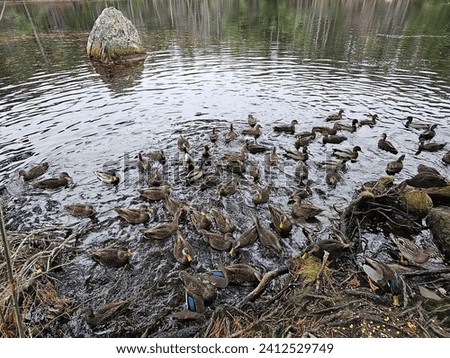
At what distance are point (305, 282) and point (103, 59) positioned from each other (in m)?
24.3

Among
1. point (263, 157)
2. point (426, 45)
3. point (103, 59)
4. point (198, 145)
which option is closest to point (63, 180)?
point (198, 145)

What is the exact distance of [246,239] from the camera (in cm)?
761

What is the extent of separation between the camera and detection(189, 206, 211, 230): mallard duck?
26.5 feet

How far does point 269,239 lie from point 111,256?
363 cm

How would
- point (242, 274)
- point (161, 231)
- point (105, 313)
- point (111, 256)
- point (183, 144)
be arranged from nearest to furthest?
point (105, 313), point (242, 274), point (111, 256), point (161, 231), point (183, 144)

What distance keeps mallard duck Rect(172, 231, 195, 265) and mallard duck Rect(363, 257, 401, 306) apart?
12.2 feet

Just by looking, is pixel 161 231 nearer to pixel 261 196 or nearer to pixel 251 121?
pixel 261 196

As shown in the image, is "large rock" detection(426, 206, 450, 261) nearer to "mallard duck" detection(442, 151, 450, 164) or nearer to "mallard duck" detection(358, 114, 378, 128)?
"mallard duck" detection(442, 151, 450, 164)

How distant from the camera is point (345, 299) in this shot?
564 cm

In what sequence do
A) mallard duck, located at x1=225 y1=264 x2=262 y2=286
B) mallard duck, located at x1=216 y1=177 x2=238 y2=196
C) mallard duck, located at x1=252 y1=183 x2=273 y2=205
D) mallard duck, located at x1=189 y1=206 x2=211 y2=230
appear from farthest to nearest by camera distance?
1. mallard duck, located at x1=216 y1=177 x2=238 y2=196
2. mallard duck, located at x1=252 y1=183 x2=273 y2=205
3. mallard duck, located at x1=189 y1=206 x2=211 y2=230
4. mallard duck, located at x1=225 y1=264 x2=262 y2=286

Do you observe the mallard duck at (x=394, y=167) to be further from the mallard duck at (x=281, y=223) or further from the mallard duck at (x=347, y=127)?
the mallard duck at (x=281, y=223)

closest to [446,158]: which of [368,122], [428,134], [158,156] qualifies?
[428,134]

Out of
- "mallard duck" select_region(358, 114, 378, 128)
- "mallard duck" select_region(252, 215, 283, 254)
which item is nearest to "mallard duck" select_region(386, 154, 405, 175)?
"mallard duck" select_region(358, 114, 378, 128)

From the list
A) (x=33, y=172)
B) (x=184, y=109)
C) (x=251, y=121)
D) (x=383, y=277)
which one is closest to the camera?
(x=383, y=277)
